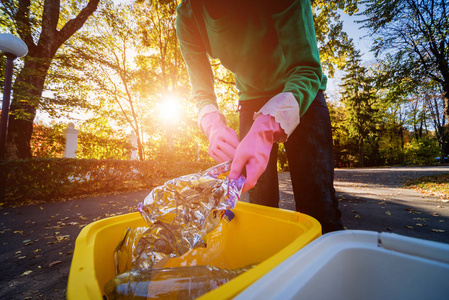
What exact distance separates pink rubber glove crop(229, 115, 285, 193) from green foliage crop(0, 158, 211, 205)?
6114 millimetres

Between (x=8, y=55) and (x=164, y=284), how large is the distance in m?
6.31

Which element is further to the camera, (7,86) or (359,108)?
(359,108)

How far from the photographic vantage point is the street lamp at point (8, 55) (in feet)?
12.6

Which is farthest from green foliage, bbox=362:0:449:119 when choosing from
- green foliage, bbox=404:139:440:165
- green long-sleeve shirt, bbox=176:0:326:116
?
green foliage, bbox=404:139:440:165

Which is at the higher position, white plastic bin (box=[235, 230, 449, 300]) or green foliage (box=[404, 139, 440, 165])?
green foliage (box=[404, 139, 440, 165])

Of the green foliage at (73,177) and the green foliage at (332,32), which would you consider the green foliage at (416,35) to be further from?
the green foliage at (73,177)

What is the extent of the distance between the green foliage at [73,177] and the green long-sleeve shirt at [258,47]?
5.50 metres

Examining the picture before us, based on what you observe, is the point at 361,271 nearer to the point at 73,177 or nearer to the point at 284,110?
the point at 284,110

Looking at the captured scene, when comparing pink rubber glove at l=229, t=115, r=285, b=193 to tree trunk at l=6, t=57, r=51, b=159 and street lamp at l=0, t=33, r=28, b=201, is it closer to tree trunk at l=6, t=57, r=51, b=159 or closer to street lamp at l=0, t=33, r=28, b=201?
street lamp at l=0, t=33, r=28, b=201

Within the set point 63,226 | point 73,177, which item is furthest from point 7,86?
point 63,226

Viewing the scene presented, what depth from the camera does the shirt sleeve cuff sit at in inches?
34.3

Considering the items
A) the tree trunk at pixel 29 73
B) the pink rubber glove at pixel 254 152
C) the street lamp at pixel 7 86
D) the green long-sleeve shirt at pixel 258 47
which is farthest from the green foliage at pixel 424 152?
the street lamp at pixel 7 86

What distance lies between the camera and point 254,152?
813 mm

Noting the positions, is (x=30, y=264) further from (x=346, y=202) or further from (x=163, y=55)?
(x=163, y=55)
